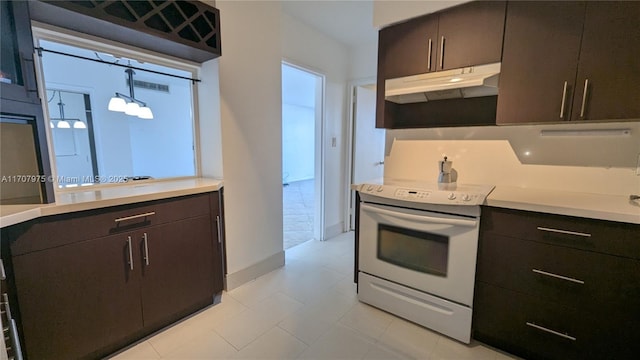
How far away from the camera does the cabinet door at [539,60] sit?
58.3 inches

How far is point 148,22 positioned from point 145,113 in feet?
2.23

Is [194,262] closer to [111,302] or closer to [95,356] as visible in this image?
[111,302]

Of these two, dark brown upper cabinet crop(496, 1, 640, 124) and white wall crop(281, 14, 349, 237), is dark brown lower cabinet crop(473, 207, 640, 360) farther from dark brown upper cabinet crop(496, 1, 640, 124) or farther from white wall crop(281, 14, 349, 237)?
white wall crop(281, 14, 349, 237)

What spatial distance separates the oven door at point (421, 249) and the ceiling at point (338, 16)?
157cm

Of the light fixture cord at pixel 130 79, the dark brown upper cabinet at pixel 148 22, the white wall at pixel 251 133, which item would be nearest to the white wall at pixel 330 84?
the white wall at pixel 251 133

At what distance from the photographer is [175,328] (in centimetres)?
179

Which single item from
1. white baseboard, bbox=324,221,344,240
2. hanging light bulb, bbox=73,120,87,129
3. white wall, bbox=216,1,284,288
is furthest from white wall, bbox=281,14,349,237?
hanging light bulb, bbox=73,120,87,129

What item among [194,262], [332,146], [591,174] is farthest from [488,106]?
[194,262]

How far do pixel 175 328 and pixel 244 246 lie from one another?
0.75m

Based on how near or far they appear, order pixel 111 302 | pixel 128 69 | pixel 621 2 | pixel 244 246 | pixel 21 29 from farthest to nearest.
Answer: pixel 244 246 < pixel 128 69 < pixel 111 302 < pixel 621 2 < pixel 21 29

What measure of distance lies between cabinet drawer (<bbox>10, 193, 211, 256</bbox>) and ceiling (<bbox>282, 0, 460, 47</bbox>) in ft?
6.46

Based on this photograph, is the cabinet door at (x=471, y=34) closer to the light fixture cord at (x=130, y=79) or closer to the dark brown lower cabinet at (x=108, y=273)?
the dark brown lower cabinet at (x=108, y=273)

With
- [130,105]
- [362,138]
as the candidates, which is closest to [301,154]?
[362,138]

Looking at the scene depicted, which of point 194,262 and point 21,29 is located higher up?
point 21,29
